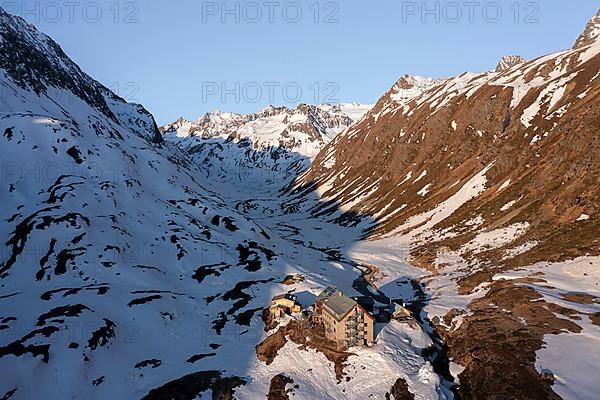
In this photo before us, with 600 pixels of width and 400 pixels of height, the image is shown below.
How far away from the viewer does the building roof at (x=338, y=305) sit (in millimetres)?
50656

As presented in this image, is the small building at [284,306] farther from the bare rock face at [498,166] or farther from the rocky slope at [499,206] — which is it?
the bare rock face at [498,166]

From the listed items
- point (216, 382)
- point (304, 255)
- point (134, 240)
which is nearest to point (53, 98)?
point (134, 240)

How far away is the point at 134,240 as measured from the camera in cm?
8712

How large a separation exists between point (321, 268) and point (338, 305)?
3989 centimetres

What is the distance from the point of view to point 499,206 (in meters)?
98.8

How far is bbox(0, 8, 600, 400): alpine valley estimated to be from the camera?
149ft

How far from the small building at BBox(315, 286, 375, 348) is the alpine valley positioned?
143cm

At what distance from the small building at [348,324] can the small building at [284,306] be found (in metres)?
8.84

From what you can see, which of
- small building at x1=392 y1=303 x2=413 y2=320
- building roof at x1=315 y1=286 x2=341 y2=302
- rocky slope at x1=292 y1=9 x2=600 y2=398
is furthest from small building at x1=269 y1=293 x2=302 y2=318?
rocky slope at x1=292 y1=9 x2=600 y2=398

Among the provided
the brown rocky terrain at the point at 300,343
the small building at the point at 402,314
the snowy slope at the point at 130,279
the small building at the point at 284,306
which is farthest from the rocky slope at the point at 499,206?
the small building at the point at 284,306

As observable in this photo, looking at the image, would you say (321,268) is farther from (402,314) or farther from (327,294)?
(402,314)

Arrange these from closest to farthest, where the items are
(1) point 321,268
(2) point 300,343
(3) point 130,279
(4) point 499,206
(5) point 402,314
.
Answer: (2) point 300,343 → (5) point 402,314 → (3) point 130,279 → (1) point 321,268 → (4) point 499,206

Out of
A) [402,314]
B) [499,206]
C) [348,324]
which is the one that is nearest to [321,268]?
[402,314]

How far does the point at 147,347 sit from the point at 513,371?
4458cm
